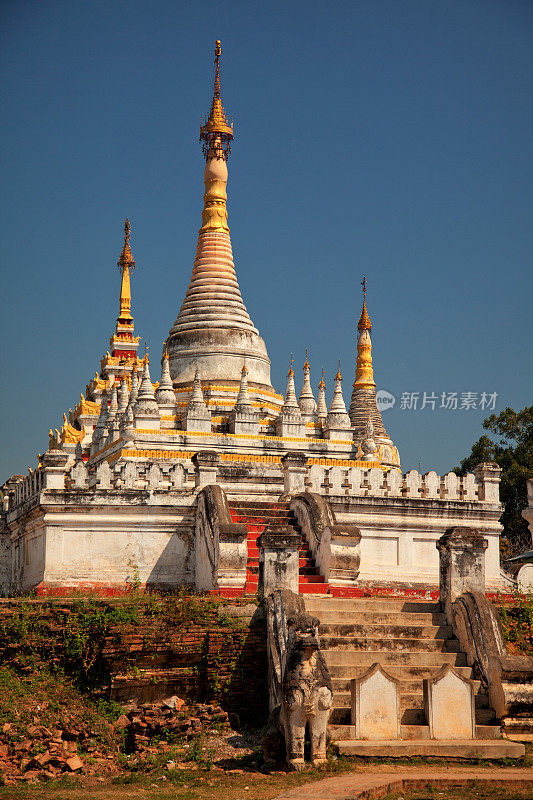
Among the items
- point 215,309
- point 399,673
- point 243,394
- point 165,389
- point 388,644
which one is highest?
point 215,309

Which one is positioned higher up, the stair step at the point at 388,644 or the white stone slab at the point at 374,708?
the stair step at the point at 388,644

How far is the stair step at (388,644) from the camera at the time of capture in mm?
17633

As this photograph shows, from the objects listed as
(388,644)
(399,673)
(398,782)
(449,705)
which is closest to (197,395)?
(388,644)

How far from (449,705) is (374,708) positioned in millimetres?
1184

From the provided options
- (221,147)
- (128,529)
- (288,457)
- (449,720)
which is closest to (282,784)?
(449,720)

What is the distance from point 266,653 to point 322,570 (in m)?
4.61

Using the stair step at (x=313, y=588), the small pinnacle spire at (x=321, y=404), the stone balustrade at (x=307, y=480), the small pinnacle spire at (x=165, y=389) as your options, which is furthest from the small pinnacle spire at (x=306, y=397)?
the stair step at (x=313, y=588)

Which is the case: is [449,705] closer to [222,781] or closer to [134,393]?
[222,781]

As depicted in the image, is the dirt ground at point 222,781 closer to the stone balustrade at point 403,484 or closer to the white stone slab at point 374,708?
the white stone slab at point 374,708

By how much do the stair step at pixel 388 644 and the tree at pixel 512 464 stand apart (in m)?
30.3

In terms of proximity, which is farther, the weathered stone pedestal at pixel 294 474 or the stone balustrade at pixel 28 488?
the weathered stone pedestal at pixel 294 474

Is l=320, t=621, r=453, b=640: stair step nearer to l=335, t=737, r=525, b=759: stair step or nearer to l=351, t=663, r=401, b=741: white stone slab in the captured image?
l=351, t=663, r=401, b=741: white stone slab

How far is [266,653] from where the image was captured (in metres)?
17.3

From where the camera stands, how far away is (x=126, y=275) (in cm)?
8075
